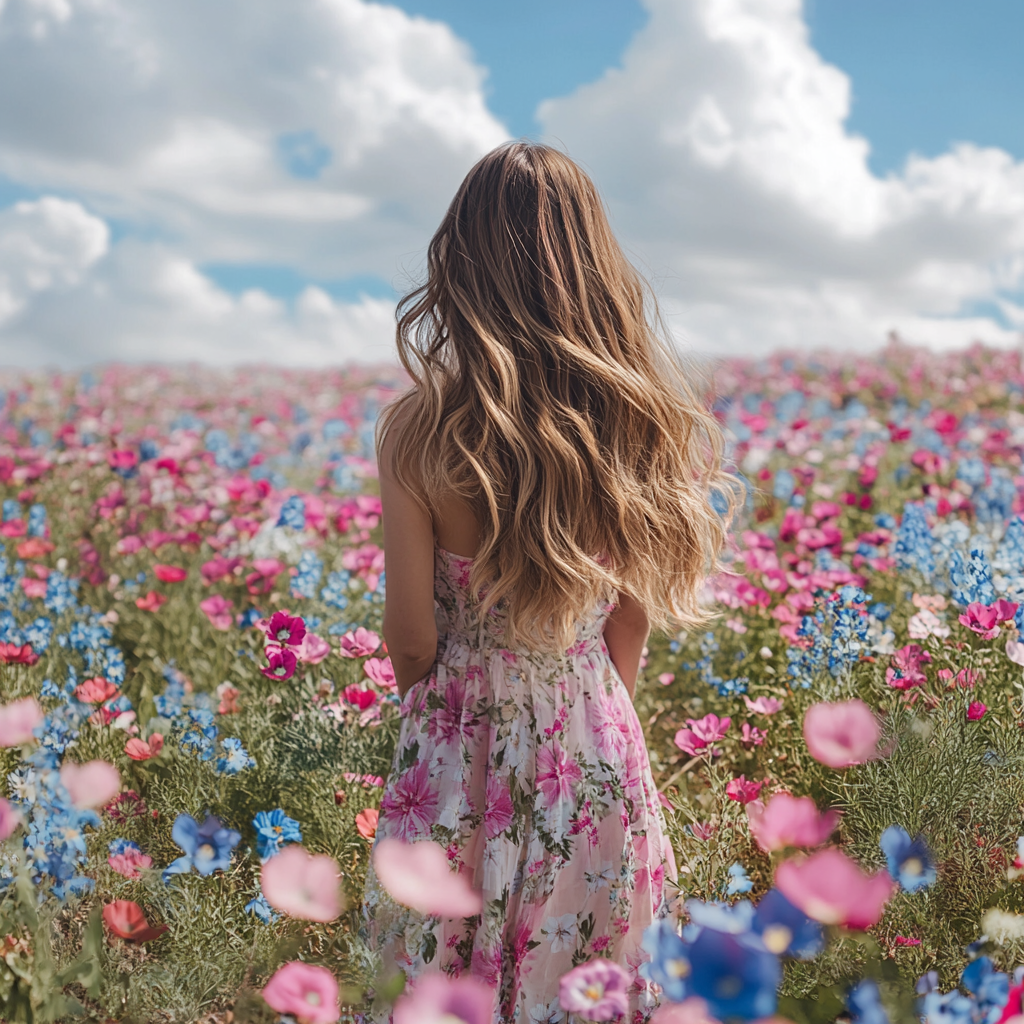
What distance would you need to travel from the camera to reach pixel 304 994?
0.83 metres

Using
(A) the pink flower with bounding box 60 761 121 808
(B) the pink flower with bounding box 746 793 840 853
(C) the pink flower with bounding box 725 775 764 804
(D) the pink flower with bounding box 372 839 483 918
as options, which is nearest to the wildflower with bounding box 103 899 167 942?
(A) the pink flower with bounding box 60 761 121 808

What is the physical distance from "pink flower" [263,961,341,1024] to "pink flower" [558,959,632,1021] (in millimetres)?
233

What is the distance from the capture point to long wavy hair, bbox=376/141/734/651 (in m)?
1.56

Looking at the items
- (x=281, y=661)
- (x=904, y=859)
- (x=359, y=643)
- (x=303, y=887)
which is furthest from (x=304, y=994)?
(x=359, y=643)

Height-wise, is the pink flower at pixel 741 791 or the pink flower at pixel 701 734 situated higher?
the pink flower at pixel 701 734

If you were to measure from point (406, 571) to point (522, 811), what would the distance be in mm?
532

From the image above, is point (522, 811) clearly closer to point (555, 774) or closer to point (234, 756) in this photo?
point (555, 774)

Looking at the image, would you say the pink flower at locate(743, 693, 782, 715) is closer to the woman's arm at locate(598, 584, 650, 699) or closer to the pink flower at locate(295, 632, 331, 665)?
the woman's arm at locate(598, 584, 650, 699)

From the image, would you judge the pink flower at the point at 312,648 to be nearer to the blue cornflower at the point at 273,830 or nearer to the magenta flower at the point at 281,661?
the magenta flower at the point at 281,661

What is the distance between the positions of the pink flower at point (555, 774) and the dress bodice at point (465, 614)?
21cm

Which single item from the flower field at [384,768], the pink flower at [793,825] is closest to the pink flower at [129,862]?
the flower field at [384,768]

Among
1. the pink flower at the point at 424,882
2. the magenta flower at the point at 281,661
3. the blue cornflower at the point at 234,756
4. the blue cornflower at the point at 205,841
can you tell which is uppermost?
the magenta flower at the point at 281,661

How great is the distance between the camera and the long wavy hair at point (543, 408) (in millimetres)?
1561

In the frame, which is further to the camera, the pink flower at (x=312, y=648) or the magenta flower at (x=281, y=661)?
the pink flower at (x=312, y=648)
